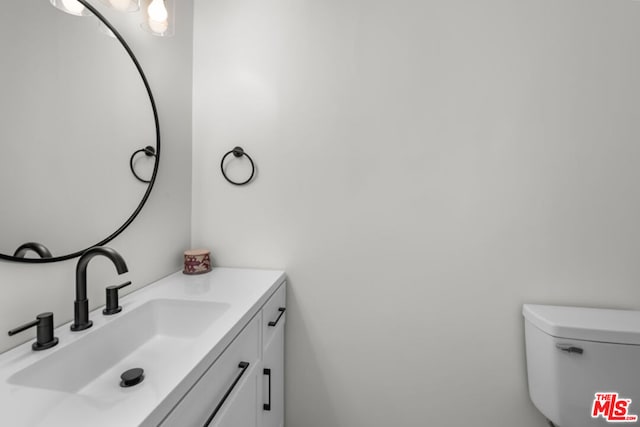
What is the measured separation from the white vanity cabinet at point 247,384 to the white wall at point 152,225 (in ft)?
1.70

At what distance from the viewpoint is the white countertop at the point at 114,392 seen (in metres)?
0.51

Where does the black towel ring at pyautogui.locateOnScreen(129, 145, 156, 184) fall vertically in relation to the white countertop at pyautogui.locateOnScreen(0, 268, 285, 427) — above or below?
above

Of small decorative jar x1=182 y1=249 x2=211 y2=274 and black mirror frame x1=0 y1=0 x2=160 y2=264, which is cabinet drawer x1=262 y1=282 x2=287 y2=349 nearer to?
small decorative jar x1=182 y1=249 x2=211 y2=274

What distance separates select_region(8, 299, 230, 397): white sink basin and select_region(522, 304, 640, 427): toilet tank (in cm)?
126

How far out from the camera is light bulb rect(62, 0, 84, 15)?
813 millimetres

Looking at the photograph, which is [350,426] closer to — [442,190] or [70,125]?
[442,190]

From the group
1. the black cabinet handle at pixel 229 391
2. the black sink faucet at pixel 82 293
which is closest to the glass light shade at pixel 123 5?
the black sink faucet at pixel 82 293

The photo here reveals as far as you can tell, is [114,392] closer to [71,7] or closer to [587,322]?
[71,7]

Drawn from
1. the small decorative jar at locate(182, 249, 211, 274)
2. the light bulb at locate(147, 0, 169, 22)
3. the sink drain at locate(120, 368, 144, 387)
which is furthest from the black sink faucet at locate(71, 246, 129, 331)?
the light bulb at locate(147, 0, 169, 22)

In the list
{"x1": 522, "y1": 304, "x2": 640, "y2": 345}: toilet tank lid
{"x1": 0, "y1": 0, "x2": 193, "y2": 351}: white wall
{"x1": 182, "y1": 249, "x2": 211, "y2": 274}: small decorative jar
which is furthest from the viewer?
{"x1": 182, "y1": 249, "x2": 211, "y2": 274}: small decorative jar

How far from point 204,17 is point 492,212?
1693 mm

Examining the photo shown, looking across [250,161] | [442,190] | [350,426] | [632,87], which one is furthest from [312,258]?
[632,87]

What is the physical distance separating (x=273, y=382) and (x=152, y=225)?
33.8 inches

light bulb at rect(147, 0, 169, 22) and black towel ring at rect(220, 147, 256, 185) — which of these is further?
black towel ring at rect(220, 147, 256, 185)
